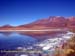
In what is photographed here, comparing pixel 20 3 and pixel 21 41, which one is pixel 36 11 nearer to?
pixel 20 3

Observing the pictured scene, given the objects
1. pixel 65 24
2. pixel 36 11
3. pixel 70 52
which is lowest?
pixel 70 52

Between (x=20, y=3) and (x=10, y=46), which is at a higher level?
(x=20, y=3)

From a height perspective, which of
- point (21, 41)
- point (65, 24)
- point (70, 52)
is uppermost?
point (65, 24)

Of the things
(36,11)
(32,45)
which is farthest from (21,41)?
(36,11)

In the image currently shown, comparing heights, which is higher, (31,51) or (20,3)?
(20,3)

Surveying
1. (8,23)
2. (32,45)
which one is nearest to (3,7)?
(8,23)

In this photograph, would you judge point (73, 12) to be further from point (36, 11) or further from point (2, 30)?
point (2, 30)

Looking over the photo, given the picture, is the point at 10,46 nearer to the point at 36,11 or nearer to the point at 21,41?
the point at 21,41
